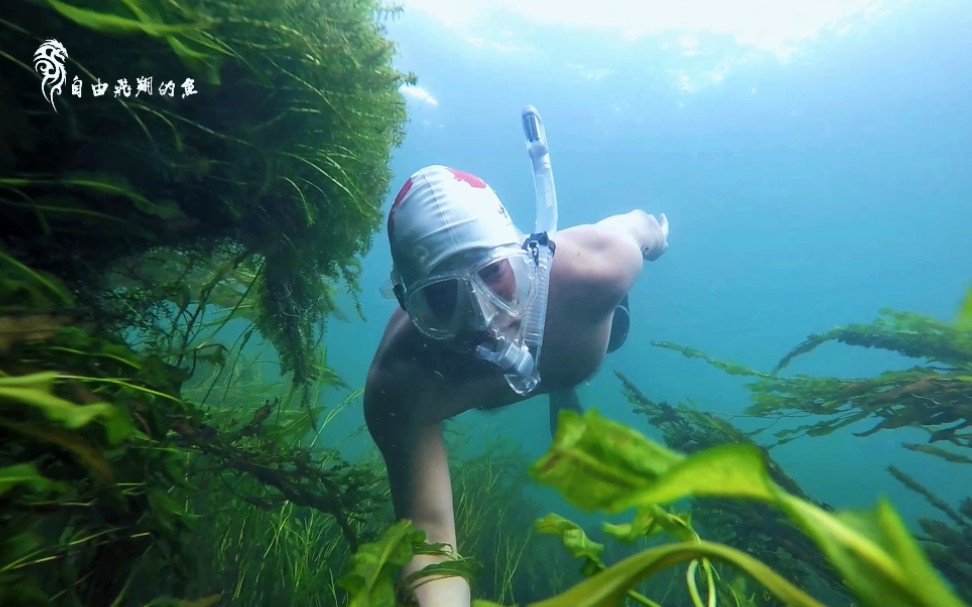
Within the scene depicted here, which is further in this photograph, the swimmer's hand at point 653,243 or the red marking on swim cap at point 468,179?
the swimmer's hand at point 653,243

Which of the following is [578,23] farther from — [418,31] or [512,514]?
[512,514]

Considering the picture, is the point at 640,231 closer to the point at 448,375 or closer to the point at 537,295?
the point at 537,295

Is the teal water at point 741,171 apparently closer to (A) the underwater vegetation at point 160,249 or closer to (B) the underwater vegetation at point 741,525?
(A) the underwater vegetation at point 160,249

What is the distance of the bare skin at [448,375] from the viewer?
9.17 ft

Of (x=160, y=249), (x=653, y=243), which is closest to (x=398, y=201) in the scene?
(x=160, y=249)

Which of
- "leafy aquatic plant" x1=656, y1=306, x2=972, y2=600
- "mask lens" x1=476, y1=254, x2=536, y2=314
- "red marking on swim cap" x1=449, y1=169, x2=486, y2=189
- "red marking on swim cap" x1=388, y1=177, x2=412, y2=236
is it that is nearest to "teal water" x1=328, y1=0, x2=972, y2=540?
"leafy aquatic plant" x1=656, y1=306, x2=972, y2=600

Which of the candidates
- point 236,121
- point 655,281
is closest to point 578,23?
point 236,121

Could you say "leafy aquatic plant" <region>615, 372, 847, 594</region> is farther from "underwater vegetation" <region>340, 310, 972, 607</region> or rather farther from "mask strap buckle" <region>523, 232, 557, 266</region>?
"mask strap buckle" <region>523, 232, 557, 266</region>

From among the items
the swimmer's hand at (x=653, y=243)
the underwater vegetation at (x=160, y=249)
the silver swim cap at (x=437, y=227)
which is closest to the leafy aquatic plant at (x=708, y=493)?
the underwater vegetation at (x=160, y=249)

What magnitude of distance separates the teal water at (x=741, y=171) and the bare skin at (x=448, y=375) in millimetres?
5899

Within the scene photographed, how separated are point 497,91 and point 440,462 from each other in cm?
2991

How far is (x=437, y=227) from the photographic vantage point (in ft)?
9.62

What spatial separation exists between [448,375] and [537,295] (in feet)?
2.72

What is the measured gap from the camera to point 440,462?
9.86ft
